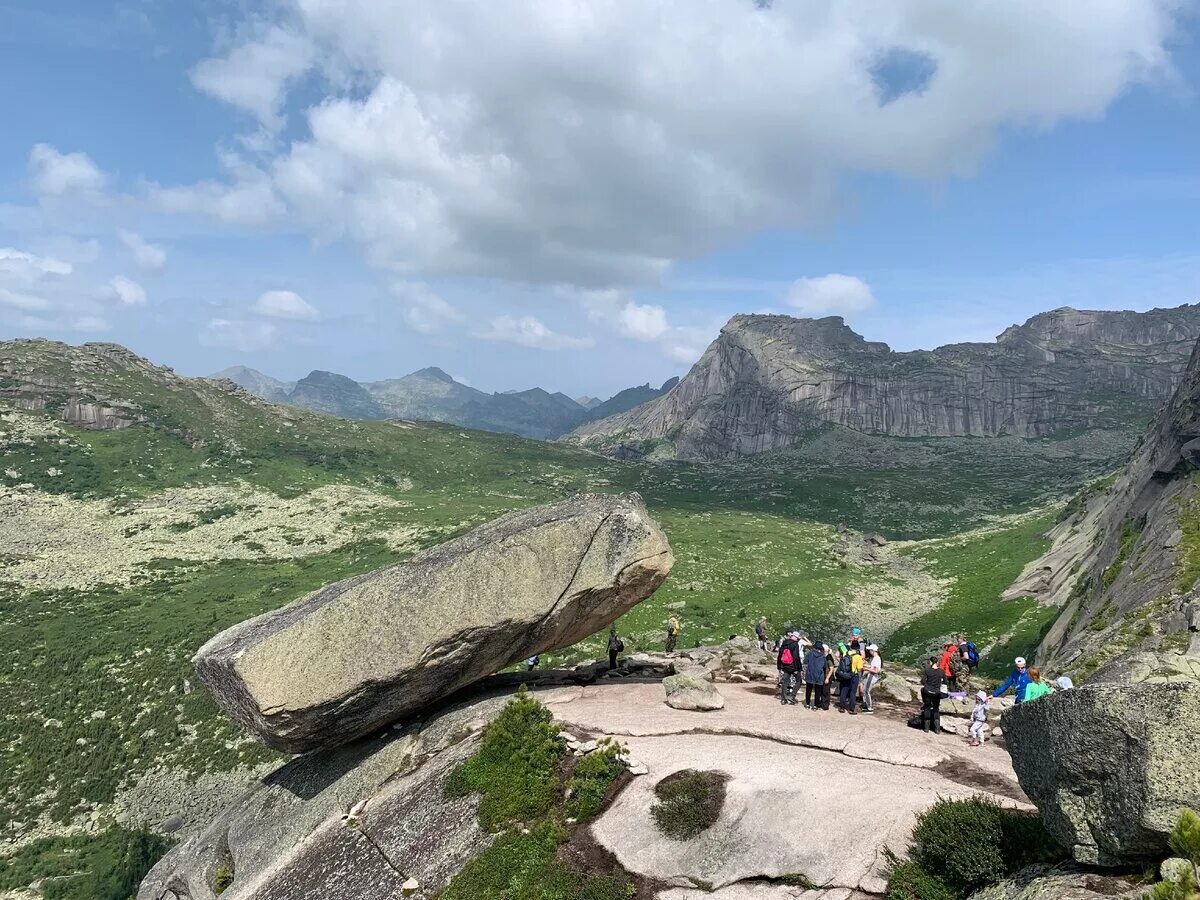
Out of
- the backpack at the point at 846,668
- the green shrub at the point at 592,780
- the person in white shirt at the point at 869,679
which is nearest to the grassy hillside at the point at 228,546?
the person in white shirt at the point at 869,679

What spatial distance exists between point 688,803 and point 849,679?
11.1 m

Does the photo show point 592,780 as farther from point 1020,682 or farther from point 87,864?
point 87,864

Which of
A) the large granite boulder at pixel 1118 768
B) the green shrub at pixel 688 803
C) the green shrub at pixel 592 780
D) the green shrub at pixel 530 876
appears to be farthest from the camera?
the green shrub at pixel 592 780

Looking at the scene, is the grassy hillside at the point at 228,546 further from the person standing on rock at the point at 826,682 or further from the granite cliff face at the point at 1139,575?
the person standing on rock at the point at 826,682

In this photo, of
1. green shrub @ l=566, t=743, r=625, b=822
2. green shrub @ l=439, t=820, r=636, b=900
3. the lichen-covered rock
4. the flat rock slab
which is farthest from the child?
green shrub @ l=439, t=820, r=636, b=900

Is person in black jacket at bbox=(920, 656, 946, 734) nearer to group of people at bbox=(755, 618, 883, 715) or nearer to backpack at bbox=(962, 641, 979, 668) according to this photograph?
group of people at bbox=(755, 618, 883, 715)

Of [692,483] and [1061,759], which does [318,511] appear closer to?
[692,483]

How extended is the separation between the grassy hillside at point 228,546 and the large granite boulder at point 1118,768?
47.9 meters

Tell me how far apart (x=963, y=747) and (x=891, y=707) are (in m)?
6.17

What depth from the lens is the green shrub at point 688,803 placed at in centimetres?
1507

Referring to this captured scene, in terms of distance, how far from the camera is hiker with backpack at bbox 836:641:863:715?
2392 centimetres

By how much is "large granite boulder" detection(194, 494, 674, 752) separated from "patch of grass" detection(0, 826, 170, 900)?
68.8 feet

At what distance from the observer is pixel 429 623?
2183 cm

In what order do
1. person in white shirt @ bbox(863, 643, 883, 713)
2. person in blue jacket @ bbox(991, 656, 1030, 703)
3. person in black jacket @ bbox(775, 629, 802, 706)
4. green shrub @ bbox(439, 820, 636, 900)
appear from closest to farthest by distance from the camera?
green shrub @ bbox(439, 820, 636, 900), person in blue jacket @ bbox(991, 656, 1030, 703), person in white shirt @ bbox(863, 643, 883, 713), person in black jacket @ bbox(775, 629, 802, 706)
